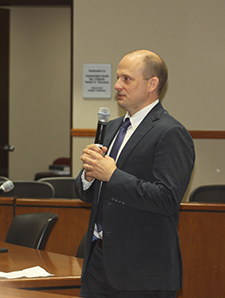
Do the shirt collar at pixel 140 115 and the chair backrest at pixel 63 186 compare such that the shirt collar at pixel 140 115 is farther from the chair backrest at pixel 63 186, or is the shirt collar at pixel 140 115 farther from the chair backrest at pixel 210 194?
the chair backrest at pixel 63 186

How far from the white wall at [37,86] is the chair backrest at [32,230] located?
493cm

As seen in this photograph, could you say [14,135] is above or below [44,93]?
below

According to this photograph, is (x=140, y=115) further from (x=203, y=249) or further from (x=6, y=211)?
(x=6, y=211)

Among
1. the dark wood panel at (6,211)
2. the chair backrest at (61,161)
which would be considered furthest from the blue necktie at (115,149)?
the chair backrest at (61,161)

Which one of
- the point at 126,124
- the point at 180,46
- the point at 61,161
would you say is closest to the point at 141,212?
the point at 126,124

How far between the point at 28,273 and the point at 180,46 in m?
4.23

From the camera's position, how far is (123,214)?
1490mm

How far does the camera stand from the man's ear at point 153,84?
1.63 meters

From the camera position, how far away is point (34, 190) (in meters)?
3.87

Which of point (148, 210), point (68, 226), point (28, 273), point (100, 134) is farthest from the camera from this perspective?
point (68, 226)

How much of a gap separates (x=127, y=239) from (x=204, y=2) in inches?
184

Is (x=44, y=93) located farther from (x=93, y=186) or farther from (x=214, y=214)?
(x=93, y=186)

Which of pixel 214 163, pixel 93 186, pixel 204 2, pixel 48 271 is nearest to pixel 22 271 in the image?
pixel 48 271

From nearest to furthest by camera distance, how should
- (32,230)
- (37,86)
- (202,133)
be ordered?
1. (32,230)
2. (202,133)
3. (37,86)
